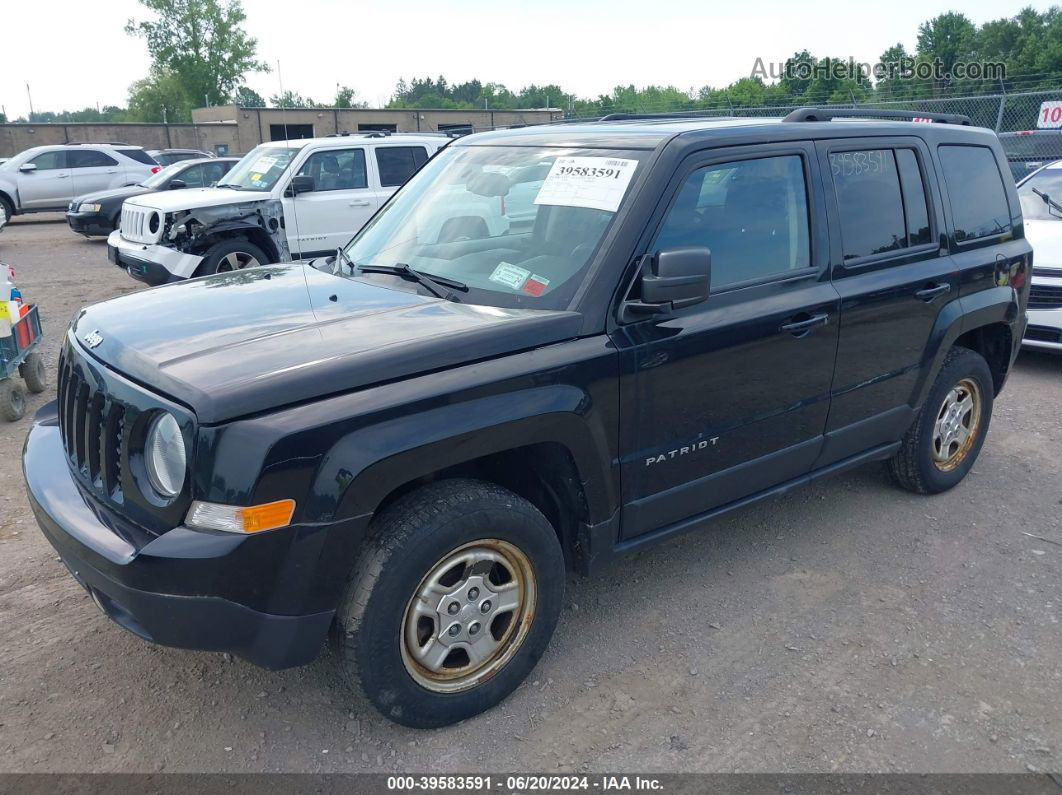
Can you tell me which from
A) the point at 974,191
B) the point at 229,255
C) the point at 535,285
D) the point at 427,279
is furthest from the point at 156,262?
the point at 974,191

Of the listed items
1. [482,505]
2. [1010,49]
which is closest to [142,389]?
[482,505]

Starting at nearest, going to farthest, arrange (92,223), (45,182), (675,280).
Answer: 1. (675,280)
2. (92,223)
3. (45,182)

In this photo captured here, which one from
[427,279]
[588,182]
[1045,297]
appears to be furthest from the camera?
[1045,297]

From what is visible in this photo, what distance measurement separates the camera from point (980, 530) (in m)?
4.50

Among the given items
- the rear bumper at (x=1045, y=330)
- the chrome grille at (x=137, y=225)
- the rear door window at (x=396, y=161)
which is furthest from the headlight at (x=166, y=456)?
the rear door window at (x=396, y=161)

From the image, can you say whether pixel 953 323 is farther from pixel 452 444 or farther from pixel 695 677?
pixel 452 444

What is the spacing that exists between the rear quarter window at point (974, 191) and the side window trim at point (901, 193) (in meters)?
0.19

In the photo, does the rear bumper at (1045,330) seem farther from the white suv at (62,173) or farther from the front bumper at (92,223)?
the white suv at (62,173)

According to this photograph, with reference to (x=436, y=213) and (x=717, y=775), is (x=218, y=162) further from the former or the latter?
(x=717, y=775)

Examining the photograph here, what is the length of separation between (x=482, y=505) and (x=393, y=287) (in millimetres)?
1120

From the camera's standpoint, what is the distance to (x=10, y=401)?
589 centimetres

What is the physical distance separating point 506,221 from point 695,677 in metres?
1.98

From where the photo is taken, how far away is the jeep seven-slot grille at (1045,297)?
7.17 metres

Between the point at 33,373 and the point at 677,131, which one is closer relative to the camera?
the point at 677,131
